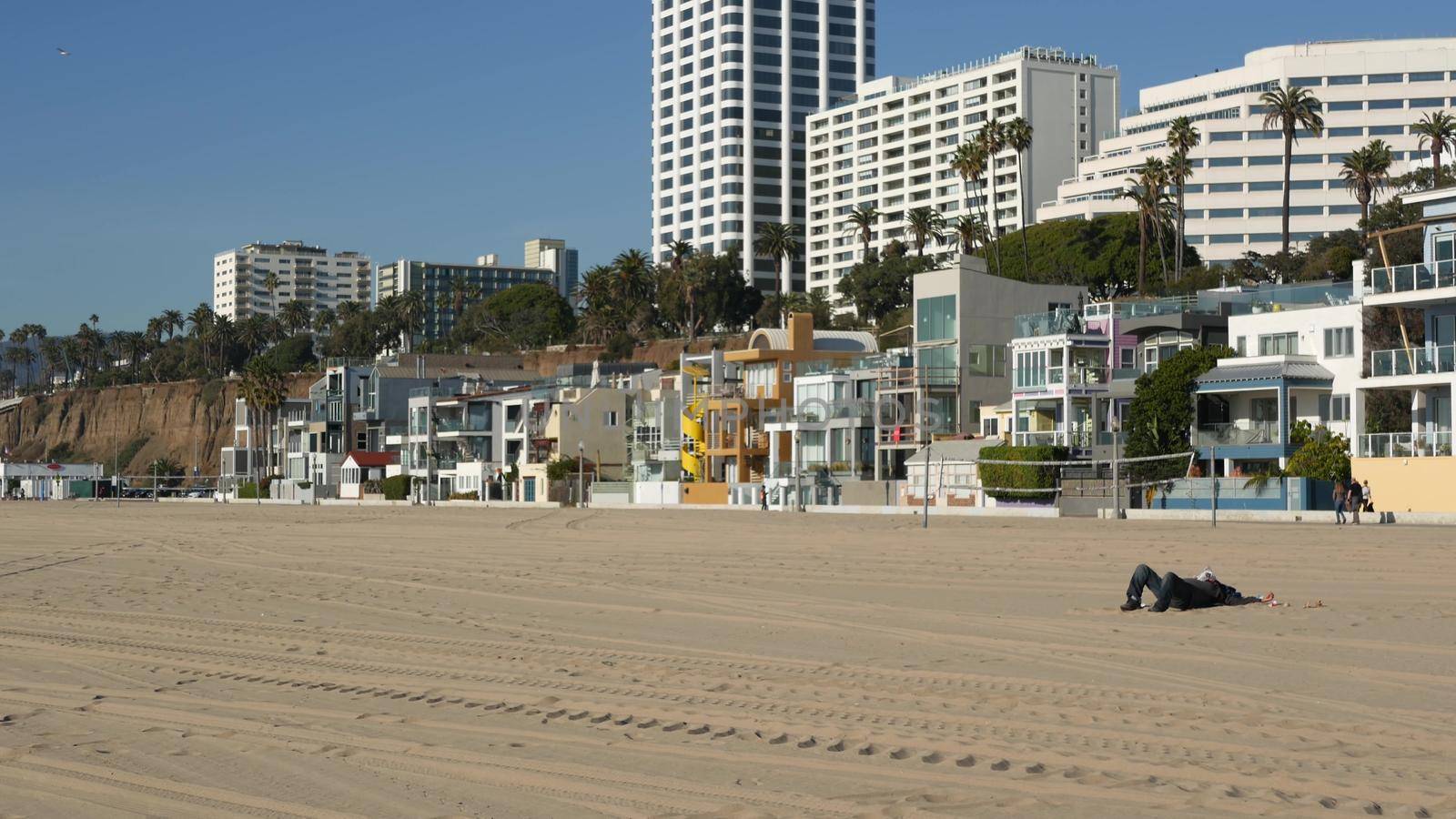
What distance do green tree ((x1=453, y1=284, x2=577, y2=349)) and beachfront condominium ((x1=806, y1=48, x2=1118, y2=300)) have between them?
980 inches

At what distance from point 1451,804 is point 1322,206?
A: 116 m

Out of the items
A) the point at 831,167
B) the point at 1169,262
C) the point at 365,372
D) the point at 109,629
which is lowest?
the point at 109,629

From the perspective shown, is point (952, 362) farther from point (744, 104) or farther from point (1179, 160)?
point (744, 104)

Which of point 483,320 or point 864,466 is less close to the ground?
point 483,320

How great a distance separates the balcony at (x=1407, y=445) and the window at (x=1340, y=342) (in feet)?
16.1

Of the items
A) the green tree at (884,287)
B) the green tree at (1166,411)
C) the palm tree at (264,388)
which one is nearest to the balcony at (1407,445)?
the green tree at (1166,411)

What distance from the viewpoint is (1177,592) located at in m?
15.9

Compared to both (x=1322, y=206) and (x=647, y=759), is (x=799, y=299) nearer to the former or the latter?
(x=1322, y=206)

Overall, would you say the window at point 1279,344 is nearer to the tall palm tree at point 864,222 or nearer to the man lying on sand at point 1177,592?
the man lying on sand at point 1177,592

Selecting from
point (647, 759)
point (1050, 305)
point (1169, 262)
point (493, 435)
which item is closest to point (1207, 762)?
point (647, 759)

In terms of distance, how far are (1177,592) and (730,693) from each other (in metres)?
6.65

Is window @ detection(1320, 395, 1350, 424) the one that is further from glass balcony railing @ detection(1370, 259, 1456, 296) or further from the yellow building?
the yellow building

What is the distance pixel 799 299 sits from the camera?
12875 cm

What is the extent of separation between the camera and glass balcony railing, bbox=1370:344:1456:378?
136 ft
